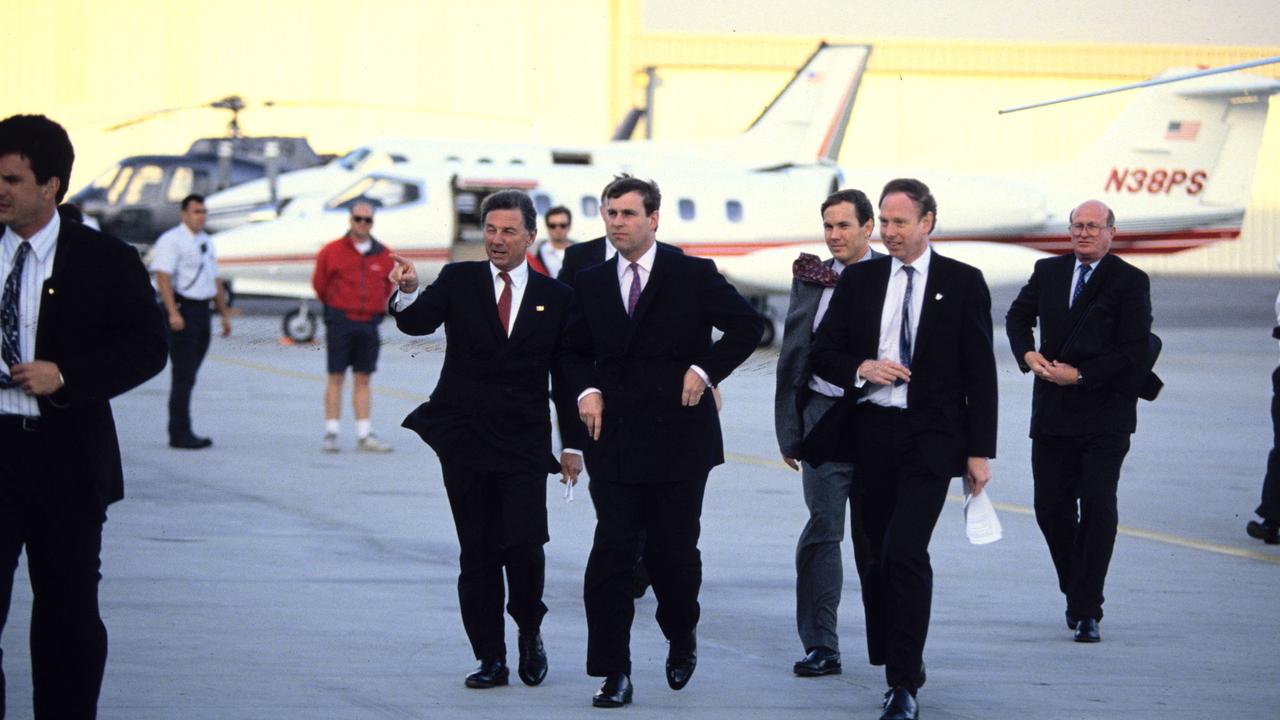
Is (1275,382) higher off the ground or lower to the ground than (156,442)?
higher

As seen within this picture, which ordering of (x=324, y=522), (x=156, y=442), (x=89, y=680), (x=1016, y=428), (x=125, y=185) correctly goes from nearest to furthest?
(x=89, y=680), (x=324, y=522), (x=156, y=442), (x=1016, y=428), (x=125, y=185)

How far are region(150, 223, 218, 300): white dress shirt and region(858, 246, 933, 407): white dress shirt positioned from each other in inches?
307

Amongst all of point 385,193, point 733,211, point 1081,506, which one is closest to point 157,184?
point 385,193

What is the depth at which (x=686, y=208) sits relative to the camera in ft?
82.5

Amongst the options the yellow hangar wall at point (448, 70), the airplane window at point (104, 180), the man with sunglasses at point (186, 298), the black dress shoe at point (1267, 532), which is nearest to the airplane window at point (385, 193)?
the airplane window at point (104, 180)

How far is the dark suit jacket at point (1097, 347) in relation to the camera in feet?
24.6

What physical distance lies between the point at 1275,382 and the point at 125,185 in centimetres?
2397

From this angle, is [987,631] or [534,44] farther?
[534,44]

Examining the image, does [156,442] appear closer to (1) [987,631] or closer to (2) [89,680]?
(1) [987,631]

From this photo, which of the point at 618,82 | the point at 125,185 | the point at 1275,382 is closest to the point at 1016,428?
the point at 1275,382

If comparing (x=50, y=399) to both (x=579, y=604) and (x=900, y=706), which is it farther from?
(x=579, y=604)

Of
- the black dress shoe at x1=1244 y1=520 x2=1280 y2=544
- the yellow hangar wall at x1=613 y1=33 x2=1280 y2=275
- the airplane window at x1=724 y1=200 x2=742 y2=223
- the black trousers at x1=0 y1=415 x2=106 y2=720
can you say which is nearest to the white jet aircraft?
the airplane window at x1=724 y1=200 x2=742 y2=223

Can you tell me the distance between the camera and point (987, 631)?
7.39 meters

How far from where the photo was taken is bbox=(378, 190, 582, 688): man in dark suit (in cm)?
629
